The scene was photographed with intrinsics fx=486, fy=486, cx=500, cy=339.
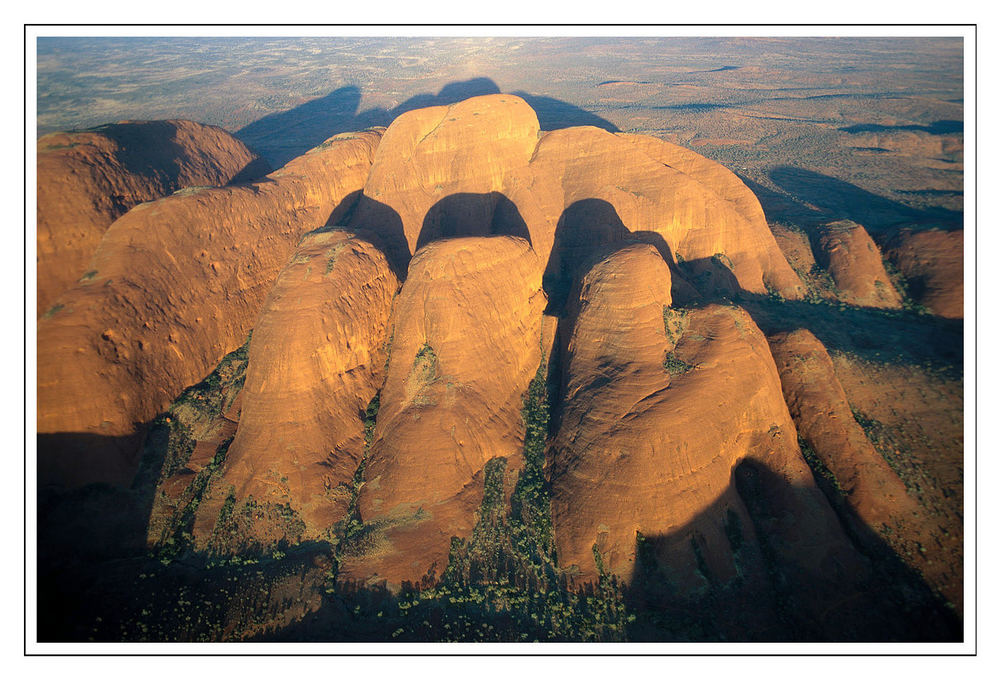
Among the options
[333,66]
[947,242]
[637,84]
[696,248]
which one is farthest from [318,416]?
[333,66]

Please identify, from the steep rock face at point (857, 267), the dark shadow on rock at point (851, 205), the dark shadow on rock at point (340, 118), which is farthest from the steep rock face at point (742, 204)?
the dark shadow on rock at point (340, 118)

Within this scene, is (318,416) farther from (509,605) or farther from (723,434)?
(723,434)

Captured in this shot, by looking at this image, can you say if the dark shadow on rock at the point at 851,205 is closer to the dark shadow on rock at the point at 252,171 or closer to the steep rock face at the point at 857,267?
the steep rock face at the point at 857,267

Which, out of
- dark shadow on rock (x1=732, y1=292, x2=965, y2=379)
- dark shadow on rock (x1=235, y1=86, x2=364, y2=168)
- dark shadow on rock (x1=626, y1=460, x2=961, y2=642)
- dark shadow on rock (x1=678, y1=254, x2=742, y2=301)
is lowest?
dark shadow on rock (x1=626, y1=460, x2=961, y2=642)

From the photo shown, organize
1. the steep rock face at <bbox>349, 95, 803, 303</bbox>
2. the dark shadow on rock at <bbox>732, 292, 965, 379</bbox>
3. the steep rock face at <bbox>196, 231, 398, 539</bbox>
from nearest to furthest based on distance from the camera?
the steep rock face at <bbox>196, 231, 398, 539</bbox>
the dark shadow on rock at <bbox>732, 292, 965, 379</bbox>
the steep rock face at <bbox>349, 95, 803, 303</bbox>

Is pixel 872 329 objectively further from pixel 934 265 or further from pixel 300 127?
pixel 300 127

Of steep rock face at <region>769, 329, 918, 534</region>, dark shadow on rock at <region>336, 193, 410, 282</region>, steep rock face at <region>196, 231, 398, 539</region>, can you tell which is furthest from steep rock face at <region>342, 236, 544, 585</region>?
steep rock face at <region>769, 329, 918, 534</region>

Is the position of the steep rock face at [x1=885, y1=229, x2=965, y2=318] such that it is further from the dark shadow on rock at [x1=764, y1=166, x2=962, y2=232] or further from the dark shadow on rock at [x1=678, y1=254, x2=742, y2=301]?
the dark shadow on rock at [x1=678, y1=254, x2=742, y2=301]
